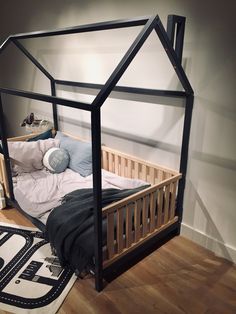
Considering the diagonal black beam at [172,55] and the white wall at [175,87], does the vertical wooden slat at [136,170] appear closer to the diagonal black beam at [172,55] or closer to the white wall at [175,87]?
the white wall at [175,87]

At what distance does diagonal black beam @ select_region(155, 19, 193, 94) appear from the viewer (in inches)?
63.3

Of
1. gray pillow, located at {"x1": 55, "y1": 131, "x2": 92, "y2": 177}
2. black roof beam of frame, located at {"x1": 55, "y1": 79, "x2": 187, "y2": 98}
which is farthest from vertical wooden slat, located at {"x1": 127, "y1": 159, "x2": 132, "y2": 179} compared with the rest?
black roof beam of frame, located at {"x1": 55, "y1": 79, "x2": 187, "y2": 98}

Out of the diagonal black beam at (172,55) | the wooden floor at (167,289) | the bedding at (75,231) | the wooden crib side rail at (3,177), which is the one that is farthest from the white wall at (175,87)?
the wooden crib side rail at (3,177)

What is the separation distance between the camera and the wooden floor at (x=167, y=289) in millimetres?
1701

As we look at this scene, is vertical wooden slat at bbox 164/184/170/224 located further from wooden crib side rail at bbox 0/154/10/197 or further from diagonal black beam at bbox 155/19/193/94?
wooden crib side rail at bbox 0/154/10/197

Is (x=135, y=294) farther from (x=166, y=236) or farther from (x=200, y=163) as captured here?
(x=200, y=163)

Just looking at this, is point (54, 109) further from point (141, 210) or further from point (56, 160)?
point (141, 210)

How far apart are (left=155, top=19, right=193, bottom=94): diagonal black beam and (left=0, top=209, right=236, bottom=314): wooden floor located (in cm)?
129

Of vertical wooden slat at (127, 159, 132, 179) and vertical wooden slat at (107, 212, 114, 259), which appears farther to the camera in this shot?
vertical wooden slat at (127, 159, 132, 179)

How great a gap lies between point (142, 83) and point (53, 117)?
145 centimetres

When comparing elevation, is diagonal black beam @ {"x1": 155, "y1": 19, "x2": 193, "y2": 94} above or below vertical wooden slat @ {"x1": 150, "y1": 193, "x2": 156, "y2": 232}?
above

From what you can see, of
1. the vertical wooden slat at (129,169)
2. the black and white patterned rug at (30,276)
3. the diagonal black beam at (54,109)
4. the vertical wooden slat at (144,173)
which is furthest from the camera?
the diagonal black beam at (54,109)

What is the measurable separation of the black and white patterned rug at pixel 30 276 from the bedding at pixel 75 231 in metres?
0.13

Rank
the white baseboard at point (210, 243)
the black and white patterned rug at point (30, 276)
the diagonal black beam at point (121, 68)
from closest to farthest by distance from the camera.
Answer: the diagonal black beam at point (121, 68) < the black and white patterned rug at point (30, 276) < the white baseboard at point (210, 243)
